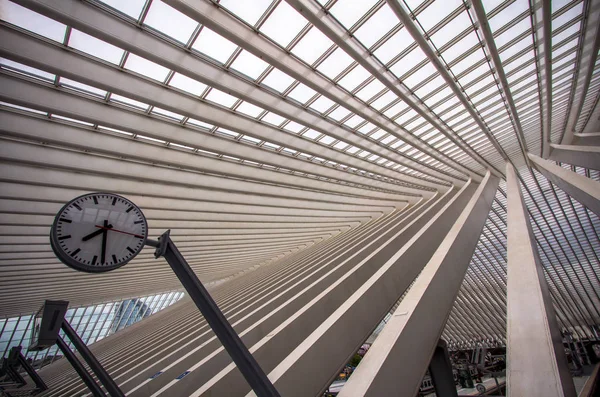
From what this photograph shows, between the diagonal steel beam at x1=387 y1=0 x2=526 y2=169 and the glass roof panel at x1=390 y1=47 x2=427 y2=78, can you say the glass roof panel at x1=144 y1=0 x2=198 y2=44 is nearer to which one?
the diagonal steel beam at x1=387 y1=0 x2=526 y2=169

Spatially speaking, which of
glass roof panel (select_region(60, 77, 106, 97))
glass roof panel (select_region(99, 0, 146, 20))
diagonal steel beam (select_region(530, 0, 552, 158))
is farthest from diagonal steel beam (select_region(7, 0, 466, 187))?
diagonal steel beam (select_region(530, 0, 552, 158))

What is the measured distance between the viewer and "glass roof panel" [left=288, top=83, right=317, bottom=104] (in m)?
8.31

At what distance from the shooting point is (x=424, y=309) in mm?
5168

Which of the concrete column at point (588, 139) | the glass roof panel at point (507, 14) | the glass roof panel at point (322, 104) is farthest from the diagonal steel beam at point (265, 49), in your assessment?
the concrete column at point (588, 139)

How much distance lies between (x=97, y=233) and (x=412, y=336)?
4267mm

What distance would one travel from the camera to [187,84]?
291 inches

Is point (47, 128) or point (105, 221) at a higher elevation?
point (47, 128)

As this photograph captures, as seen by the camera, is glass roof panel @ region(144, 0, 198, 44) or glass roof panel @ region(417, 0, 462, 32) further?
glass roof panel @ region(417, 0, 462, 32)

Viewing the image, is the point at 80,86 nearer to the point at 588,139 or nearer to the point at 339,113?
the point at 339,113

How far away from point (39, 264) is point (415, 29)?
69.1ft

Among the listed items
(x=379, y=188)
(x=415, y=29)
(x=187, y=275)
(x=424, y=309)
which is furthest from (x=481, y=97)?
(x=187, y=275)

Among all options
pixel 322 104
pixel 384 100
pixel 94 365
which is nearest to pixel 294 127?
pixel 322 104

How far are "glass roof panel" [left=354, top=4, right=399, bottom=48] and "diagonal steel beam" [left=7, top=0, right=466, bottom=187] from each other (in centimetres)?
261

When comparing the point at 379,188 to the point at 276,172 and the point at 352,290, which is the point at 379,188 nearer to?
the point at 276,172
